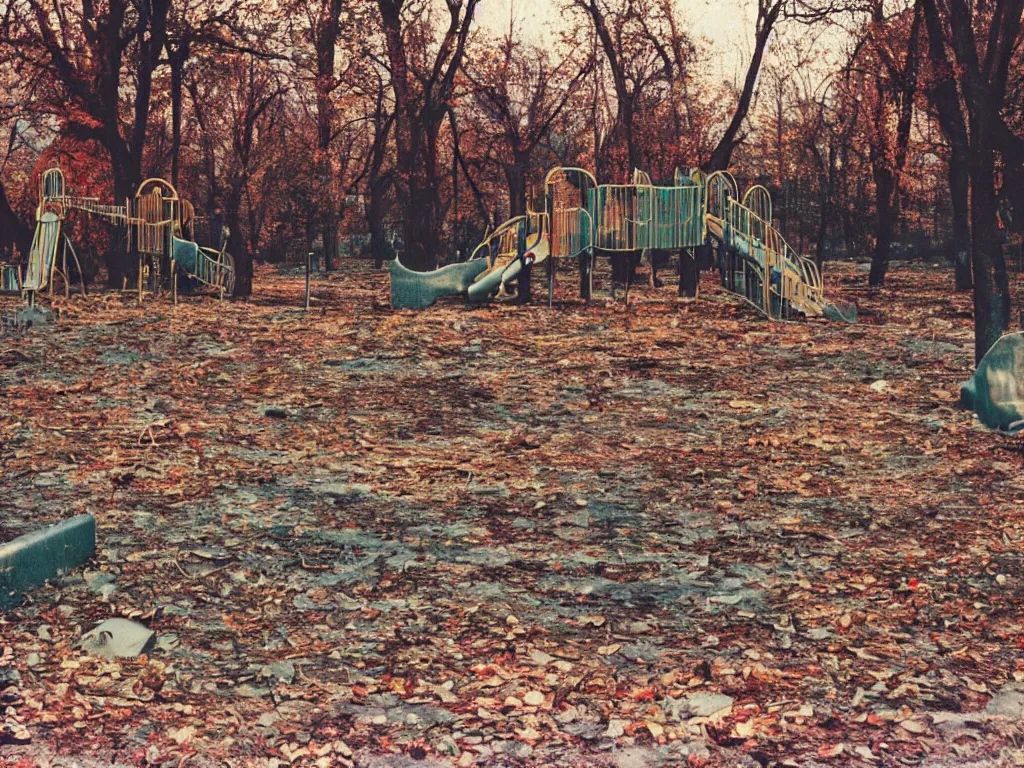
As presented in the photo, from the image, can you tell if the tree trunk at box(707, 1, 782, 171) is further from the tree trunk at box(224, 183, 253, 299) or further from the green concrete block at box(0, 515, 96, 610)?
the green concrete block at box(0, 515, 96, 610)

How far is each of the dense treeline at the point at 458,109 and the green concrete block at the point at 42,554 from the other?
9787mm

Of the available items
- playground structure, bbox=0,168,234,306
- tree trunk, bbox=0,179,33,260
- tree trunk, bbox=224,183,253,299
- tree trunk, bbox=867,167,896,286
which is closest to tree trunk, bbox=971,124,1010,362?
tree trunk, bbox=867,167,896,286

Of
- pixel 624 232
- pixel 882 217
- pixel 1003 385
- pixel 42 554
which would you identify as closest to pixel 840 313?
pixel 624 232

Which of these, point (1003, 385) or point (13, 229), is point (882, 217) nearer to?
point (1003, 385)

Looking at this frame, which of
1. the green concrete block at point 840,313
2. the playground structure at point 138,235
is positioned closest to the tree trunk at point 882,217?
the green concrete block at point 840,313

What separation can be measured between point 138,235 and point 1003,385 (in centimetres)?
1586

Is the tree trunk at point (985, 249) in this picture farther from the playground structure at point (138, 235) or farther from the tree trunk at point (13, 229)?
the tree trunk at point (13, 229)

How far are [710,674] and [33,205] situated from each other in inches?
1188

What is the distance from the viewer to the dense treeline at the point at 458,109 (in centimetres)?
1775

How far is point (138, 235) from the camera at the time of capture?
20.0 meters

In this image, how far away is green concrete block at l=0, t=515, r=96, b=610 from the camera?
16.9ft

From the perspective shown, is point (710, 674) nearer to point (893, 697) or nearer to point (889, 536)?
point (893, 697)

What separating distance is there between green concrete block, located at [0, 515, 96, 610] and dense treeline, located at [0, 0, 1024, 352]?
32.1ft

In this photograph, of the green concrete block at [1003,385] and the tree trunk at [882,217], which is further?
the tree trunk at [882,217]
